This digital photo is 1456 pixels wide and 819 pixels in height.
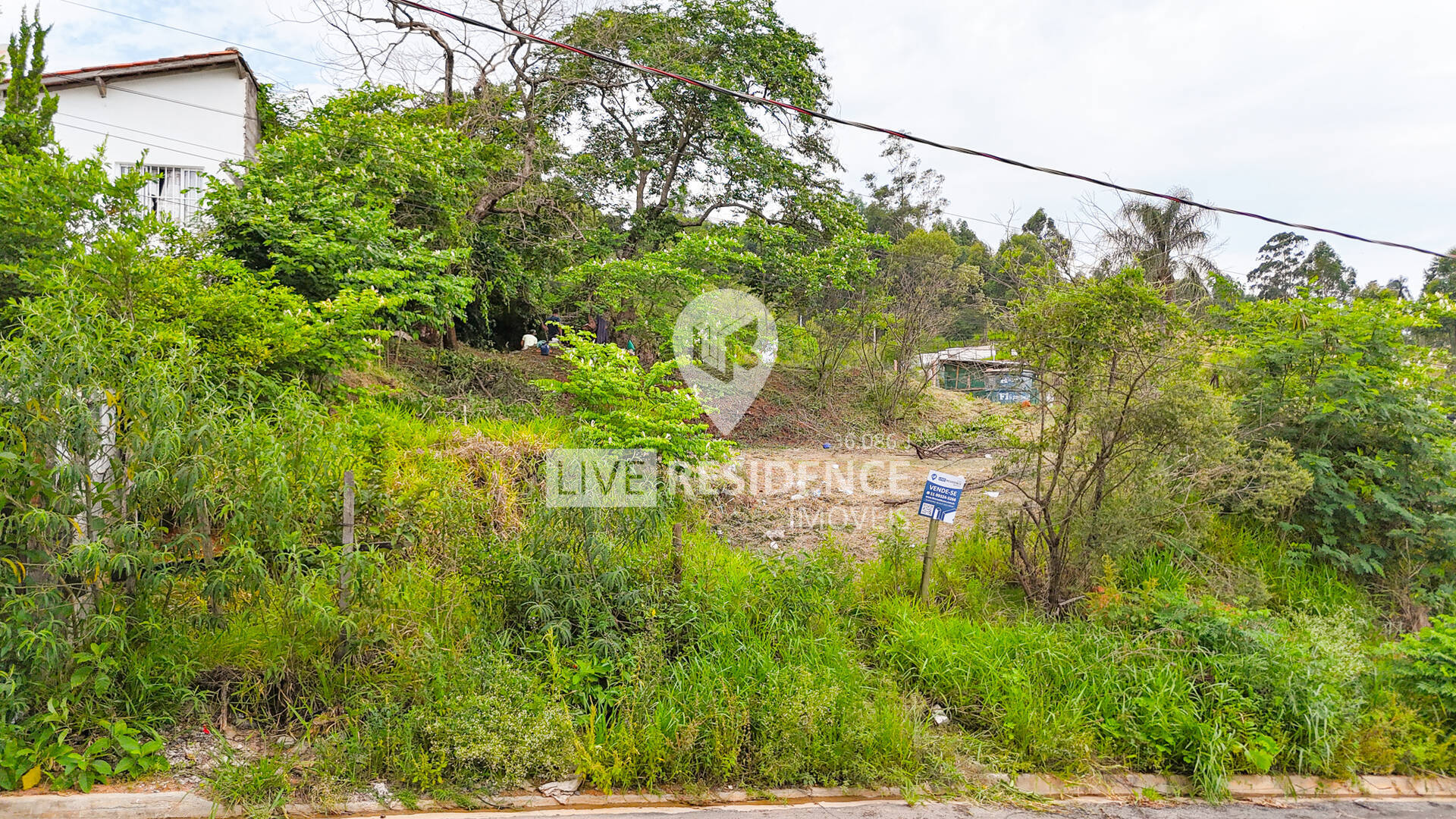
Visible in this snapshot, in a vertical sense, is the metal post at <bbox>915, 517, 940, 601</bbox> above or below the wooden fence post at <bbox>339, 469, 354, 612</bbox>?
below

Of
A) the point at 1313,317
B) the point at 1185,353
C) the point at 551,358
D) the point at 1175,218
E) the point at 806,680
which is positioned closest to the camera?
the point at 806,680

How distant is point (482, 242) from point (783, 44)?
6.10 m

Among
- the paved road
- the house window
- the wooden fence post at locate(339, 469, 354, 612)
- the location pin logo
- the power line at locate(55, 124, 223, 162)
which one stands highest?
the power line at locate(55, 124, 223, 162)

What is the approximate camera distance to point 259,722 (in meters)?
3.15

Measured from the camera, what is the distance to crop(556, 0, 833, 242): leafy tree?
1080cm

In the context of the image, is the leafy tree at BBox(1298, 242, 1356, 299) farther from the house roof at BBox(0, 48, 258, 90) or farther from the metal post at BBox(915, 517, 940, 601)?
the house roof at BBox(0, 48, 258, 90)

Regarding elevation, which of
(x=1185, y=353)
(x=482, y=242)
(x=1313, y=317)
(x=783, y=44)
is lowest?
(x=1185, y=353)

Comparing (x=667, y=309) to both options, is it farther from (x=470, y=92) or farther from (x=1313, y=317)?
(x=1313, y=317)

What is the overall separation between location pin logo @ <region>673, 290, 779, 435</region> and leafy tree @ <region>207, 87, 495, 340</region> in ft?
10.7

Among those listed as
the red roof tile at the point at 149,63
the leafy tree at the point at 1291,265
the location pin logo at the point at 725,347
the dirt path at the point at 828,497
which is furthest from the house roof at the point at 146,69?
the leafy tree at the point at 1291,265

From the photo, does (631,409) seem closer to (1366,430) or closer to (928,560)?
(928,560)

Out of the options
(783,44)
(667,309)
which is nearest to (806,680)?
(667,309)

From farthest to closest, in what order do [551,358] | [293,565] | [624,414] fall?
[551,358], [624,414], [293,565]

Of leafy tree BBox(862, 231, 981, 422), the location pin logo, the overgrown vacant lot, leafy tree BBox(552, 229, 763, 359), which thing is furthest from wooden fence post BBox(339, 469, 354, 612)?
leafy tree BBox(862, 231, 981, 422)
